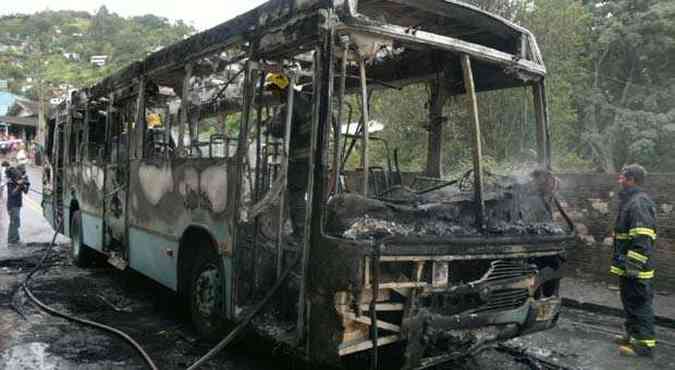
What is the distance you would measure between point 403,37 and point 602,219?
6129mm

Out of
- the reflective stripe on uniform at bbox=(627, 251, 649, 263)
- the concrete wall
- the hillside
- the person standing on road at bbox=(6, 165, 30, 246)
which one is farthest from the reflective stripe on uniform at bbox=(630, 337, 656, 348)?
the hillside

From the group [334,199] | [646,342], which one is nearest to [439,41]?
[334,199]

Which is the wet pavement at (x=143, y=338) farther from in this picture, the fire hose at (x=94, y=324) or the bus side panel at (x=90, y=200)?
the bus side panel at (x=90, y=200)

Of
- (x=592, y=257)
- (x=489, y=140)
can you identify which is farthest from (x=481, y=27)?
(x=489, y=140)

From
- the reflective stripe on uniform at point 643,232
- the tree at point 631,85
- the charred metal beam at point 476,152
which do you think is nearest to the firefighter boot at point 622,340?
the reflective stripe on uniform at point 643,232

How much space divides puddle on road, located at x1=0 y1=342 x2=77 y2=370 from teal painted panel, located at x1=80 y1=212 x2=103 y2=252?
2.84m

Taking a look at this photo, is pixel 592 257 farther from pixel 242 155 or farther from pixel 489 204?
pixel 242 155

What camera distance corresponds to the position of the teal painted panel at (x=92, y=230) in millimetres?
7836

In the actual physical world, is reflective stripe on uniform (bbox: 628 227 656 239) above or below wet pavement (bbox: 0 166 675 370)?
above

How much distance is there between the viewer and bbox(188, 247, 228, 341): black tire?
4875 millimetres

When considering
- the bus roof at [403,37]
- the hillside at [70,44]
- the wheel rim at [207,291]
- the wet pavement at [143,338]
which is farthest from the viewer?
the hillside at [70,44]

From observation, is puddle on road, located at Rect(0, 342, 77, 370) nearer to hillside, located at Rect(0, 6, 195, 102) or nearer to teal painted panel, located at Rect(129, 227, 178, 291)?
teal painted panel, located at Rect(129, 227, 178, 291)

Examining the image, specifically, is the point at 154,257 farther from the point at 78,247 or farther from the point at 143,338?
the point at 78,247

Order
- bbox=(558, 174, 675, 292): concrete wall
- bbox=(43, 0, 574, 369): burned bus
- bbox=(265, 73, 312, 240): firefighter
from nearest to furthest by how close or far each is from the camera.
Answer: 1. bbox=(43, 0, 574, 369): burned bus
2. bbox=(265, 73, 312, 240): firefighter
3. bbox=(558, 174, 675, 292): concrete wall
